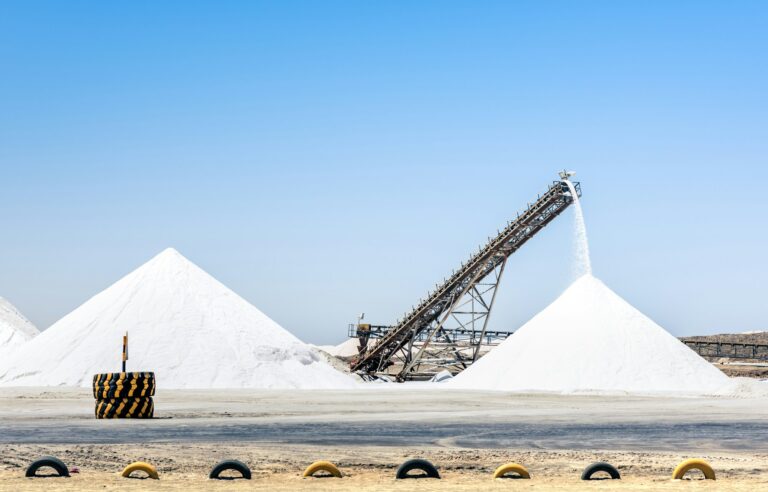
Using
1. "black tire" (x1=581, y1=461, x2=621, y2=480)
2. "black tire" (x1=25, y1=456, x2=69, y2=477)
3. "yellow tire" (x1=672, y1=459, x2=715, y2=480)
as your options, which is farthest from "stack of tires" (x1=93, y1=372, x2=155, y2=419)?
"yellow tire" (x1=672, y1=459, x2=715, y2=480)

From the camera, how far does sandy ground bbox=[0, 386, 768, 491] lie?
10.6 meters

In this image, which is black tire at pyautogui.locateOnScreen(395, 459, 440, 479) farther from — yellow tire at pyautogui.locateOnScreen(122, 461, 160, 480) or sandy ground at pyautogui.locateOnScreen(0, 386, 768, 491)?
yellow tire at pyautogui.locateOnScreen(122, 461, 160, 480)

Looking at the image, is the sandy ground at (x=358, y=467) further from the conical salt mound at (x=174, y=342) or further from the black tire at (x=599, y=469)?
the conical salt mound at (x=174, y=342)

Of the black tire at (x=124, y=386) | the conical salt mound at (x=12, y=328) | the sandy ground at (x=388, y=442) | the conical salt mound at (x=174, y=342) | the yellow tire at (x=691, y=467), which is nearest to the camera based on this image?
the sandy ground at (x=388, y=442)

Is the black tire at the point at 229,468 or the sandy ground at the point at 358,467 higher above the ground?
the black tire at the point at 229,468

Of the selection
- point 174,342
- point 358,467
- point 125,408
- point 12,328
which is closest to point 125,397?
point 125,408

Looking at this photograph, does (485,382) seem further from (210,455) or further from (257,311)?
(210,455)

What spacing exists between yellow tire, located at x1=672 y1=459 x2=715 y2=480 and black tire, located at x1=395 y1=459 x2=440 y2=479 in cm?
263

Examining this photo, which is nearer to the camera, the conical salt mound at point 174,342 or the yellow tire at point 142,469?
the yellow tire at point 142,469

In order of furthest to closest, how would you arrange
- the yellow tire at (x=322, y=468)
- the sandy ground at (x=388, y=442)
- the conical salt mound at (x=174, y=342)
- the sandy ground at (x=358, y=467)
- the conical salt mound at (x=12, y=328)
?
the conical salt mound at (x=12, y=328)
the conical salt mound at (x=174, y=342)
the yellow tire at (x=322, y=468)
the sandy ground at (x=388, y=442)
the sandy ground at (x=358, y=467)

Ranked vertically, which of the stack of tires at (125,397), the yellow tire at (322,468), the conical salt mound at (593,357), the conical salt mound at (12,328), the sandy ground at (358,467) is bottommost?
the sandy ground at (358,467)

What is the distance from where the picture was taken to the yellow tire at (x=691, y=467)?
35.4ft

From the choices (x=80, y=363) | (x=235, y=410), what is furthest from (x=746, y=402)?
(x=80, y=363)

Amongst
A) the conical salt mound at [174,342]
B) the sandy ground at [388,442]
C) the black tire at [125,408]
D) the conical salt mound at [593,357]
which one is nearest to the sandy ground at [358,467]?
the sandy ground at [388,442]
